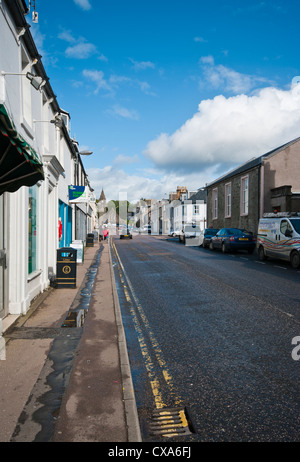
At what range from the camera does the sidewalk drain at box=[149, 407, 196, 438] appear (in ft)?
10.4

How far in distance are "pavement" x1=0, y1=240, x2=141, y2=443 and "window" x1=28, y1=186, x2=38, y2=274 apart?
A: 1635 millimetres

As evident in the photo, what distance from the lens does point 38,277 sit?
9.21 meters

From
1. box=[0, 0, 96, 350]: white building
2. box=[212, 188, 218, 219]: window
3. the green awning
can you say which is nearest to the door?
box=[0, 0, 96, 350]: white building

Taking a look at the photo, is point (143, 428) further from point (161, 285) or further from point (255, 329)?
point (161, 285)

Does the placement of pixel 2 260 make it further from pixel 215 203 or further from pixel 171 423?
pixel 215 203

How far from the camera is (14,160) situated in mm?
4133

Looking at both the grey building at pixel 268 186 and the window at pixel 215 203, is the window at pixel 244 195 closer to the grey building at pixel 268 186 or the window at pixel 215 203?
the grey building at pixel 268 186

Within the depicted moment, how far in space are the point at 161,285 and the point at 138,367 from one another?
6.09 m

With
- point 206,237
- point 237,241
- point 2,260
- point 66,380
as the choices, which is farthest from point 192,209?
point 66,380

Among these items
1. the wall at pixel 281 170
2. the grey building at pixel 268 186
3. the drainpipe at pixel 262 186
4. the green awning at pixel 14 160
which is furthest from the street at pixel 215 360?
the wall at pixel 281 170

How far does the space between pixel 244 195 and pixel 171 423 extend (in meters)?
29.2

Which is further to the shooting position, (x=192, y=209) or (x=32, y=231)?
(x=192, y=209)

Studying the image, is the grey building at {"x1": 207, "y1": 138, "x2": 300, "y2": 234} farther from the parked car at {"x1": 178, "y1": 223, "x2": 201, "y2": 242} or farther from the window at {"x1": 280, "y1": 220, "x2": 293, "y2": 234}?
the window at {"x1": 280, "y1": 220, "x2": 293, "y2": 234}
